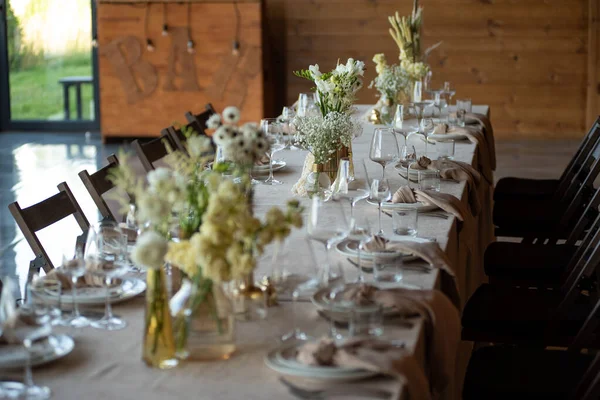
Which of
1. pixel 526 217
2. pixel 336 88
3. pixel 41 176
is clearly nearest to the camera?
pixel 336 88

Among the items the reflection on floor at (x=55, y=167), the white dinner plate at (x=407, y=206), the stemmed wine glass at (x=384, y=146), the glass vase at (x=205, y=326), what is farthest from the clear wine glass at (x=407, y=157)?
the reflection on floor at (x=55, y=167)

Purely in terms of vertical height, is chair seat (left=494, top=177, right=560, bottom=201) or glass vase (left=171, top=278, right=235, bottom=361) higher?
glass vase (left=171, top=278, right=235, bottom=361)

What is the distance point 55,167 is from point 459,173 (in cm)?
520

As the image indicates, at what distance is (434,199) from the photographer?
3.19 metres

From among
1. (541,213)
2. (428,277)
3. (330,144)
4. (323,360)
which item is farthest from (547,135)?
(323,360)

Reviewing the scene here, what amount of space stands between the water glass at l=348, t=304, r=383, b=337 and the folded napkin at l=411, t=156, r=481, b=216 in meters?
1.77

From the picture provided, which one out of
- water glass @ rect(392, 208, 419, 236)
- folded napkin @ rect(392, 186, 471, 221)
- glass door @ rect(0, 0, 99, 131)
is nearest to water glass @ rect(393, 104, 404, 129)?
folded napkin @ rect(392, 186, 471, 221)

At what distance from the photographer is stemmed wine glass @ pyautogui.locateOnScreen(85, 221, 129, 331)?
2.15 m

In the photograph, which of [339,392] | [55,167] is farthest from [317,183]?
[55,167]

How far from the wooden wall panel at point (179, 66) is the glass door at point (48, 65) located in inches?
34.8

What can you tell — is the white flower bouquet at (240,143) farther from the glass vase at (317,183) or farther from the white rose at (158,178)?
the glass vase at (317,183)

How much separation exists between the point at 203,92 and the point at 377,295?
288 inches

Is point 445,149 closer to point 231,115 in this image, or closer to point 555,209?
point 555,209

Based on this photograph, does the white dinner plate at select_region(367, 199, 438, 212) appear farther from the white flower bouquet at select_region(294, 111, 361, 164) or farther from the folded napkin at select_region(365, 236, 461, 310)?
the folded napkin at select_region(365, 236, 461, 310)
